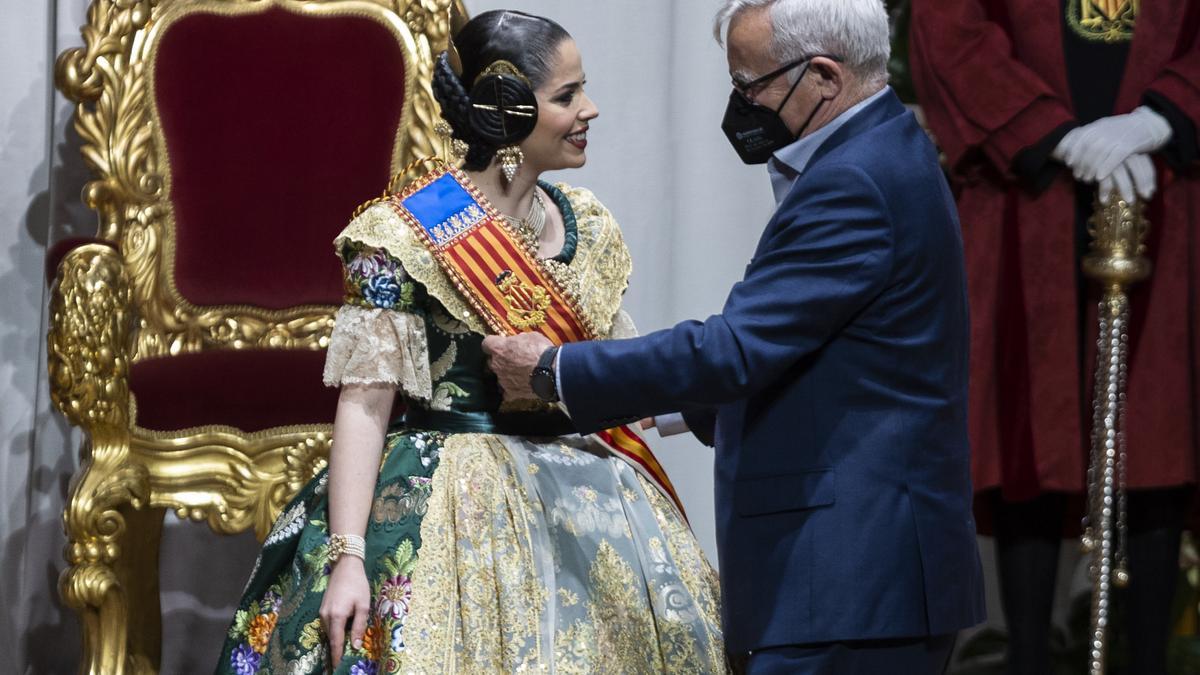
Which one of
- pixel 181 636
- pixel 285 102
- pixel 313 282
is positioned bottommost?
pixel 181 636

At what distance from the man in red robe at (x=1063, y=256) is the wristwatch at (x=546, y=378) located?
119 cm

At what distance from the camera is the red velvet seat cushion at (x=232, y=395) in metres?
2.94

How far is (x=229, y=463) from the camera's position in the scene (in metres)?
2.98

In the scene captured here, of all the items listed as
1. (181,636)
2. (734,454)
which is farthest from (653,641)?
(181,636)

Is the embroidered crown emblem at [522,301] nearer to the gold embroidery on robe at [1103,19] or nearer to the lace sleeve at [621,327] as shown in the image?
the lace sleeve at [621,327]

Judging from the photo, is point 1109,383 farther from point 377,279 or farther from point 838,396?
point 377,279

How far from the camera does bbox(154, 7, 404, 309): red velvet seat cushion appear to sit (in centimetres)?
331

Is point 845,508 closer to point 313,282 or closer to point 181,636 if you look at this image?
point 313,282

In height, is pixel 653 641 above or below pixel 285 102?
below

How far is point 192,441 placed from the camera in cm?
296

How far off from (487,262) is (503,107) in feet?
0.71

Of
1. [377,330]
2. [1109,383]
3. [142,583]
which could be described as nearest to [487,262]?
[377,330]

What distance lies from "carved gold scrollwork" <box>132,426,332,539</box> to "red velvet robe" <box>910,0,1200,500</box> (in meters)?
1.21

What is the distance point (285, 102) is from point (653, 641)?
5.46 ft
